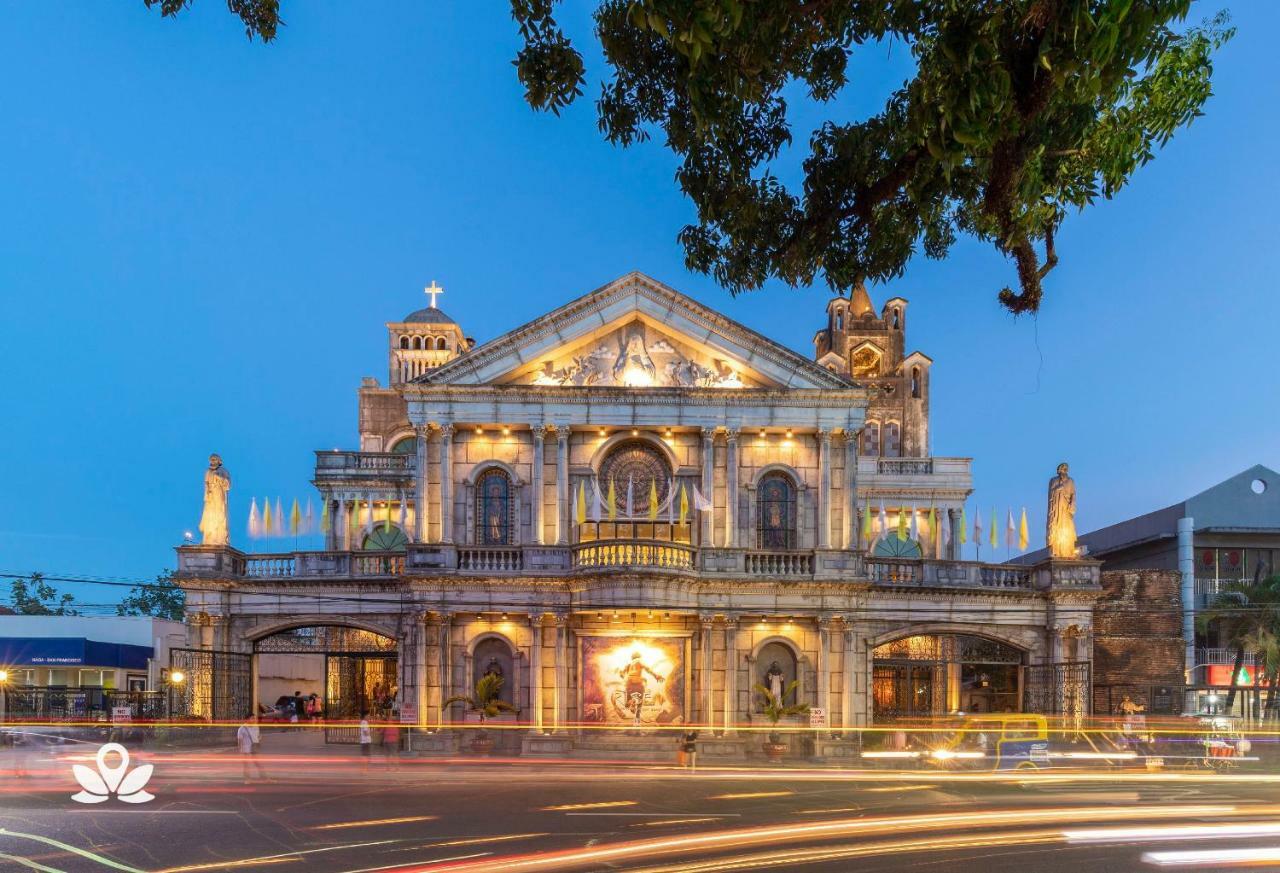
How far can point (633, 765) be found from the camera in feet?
100

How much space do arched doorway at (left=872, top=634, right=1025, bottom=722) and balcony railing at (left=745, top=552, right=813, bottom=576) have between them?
4.52 meters

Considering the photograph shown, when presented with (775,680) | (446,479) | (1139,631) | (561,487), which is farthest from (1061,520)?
(446,479)

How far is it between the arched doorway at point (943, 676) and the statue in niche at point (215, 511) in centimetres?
2293

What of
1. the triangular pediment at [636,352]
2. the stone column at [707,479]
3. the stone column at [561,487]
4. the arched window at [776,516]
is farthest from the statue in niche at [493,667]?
the arched window at [776,516]

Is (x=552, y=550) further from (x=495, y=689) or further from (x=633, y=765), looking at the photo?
(x=633, y=765)

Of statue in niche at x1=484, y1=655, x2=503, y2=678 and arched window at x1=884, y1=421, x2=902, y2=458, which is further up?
arched window at x1=884, y1=421, x2=902, y2=458

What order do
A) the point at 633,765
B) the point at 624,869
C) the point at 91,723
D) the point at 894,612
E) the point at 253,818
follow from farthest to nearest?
the point at 894,612
the point at 91,723
the point at 633,765
the point at 253,818
the point at 624,869

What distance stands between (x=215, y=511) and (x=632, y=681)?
1530 cm

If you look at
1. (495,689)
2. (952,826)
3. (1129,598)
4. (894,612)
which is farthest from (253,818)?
(1129,598)

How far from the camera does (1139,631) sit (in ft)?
125

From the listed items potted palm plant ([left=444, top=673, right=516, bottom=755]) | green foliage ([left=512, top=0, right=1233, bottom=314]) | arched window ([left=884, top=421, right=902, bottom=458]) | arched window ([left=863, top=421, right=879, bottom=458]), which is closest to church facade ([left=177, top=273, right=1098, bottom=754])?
potted palm plant ([left=444, top=673, right=516, bottom=755])

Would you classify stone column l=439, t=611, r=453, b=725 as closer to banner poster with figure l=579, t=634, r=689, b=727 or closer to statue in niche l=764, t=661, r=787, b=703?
banner poster with figure l=579, t=634, r=689, b=727

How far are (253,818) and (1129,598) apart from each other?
30.5 m

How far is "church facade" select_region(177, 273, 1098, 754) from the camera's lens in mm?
35562
